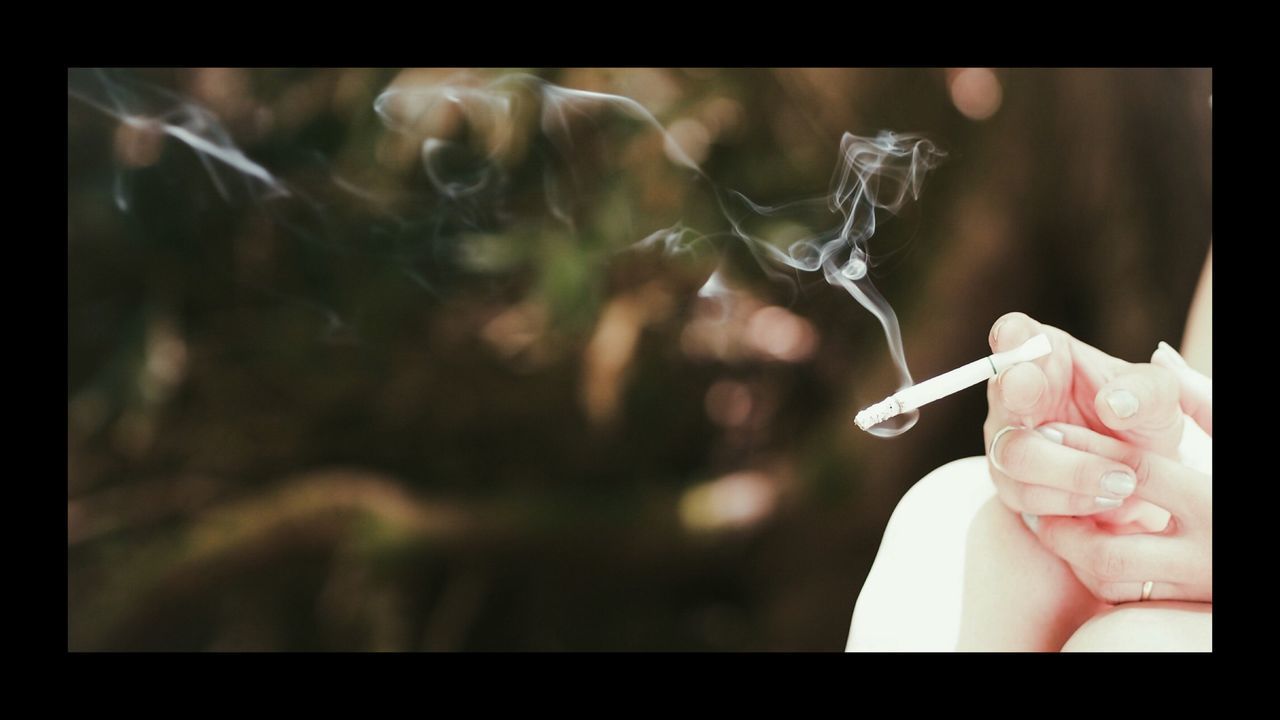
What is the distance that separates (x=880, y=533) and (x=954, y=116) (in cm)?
45

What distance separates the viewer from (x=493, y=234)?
0.88 metres

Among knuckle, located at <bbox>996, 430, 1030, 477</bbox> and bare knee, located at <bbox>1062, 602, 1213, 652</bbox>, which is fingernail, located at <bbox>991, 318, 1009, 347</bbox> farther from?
bare knee, located at <bbox>1062, 602, 1213, 652</bbox>

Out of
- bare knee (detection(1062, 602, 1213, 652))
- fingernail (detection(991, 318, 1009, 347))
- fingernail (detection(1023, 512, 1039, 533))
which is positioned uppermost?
fingernail (detection(991, 318, 1009, 347))

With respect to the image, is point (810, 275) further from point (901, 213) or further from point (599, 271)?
point (599, 271)

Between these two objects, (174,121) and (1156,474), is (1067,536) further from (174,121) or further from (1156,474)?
(174,121)

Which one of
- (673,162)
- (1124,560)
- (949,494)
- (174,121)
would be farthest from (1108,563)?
(174,121)

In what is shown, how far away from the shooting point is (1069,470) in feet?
1.64

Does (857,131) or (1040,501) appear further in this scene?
(857,131)

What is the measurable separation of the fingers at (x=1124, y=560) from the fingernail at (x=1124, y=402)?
3.0 inches

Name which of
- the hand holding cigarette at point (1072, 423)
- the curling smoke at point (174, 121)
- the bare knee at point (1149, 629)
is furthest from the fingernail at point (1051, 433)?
the curling smoke at point (174, 121)

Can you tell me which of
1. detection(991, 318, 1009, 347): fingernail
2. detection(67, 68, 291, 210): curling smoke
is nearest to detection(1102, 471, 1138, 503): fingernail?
detection(991, 318, 1009, 347): fingernail

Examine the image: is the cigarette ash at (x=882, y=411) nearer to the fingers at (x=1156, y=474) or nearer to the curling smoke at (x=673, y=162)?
the fingers at (x=1156, y=474)

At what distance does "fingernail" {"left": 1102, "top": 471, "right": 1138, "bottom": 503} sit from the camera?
0.50 metres
